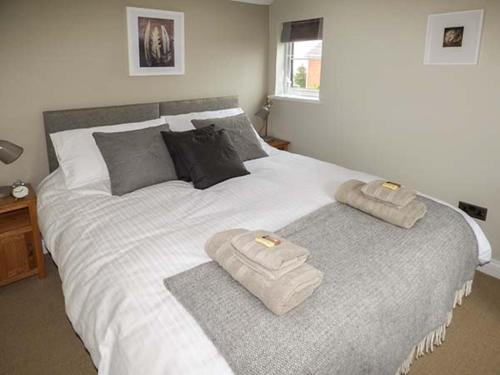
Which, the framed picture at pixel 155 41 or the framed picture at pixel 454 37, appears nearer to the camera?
the framed picture at pixel 454 37

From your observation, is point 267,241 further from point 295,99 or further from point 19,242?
point 295,99

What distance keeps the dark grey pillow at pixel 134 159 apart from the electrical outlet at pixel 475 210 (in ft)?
6.97

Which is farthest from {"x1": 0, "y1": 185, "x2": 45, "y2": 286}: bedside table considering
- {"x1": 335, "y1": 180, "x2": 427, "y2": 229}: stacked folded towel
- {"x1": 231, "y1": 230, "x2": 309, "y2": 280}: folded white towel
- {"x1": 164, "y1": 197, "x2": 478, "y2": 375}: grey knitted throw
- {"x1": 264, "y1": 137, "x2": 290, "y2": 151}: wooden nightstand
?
{"x1": 264, "y1": 137, "x2": 290, "y2": 151}: wooden nightstand

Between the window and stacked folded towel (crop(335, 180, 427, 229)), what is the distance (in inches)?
72.6

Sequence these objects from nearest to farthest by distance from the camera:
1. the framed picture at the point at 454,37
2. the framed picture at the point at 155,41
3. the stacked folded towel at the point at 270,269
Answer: the stacked folded towel at the point at 270,269 < the framed picture at the point at 454,37 < the framed picture at the point at 155,41

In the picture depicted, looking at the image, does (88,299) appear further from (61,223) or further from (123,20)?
(123,20)

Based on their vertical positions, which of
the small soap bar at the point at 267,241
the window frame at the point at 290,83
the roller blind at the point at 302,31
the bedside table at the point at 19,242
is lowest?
the bedside table at the point at 19,242

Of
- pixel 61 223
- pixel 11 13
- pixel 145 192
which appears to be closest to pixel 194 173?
pixel 145 192

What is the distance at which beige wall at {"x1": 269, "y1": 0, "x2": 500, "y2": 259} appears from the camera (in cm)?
249

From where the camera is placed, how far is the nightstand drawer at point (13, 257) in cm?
233

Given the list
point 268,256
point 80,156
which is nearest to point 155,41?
point 80,156

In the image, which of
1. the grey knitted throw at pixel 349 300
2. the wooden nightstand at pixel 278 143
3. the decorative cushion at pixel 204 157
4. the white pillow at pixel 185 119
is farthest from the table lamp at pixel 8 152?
the wooden nightstand at pixel 278 143

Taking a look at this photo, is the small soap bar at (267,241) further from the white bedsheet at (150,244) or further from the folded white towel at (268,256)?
the white bedsheet at (150,244)

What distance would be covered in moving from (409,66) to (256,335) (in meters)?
2.48
